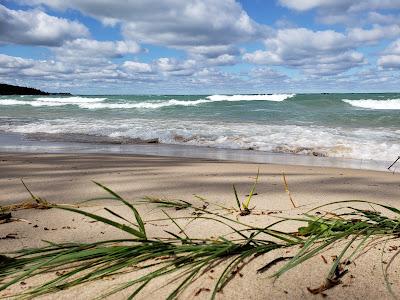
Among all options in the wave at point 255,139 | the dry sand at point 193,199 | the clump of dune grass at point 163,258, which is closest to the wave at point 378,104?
the wave at point 255,139

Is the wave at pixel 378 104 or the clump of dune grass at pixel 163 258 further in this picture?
the wave at pixel 378 104

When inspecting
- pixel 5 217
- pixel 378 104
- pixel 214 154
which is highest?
pixel 378 104

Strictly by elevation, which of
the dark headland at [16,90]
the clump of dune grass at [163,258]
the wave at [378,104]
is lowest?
the clump of dune grass at [163,258]

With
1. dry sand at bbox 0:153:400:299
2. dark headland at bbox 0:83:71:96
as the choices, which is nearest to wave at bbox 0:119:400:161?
dry sand at bbox 0:153:400:299

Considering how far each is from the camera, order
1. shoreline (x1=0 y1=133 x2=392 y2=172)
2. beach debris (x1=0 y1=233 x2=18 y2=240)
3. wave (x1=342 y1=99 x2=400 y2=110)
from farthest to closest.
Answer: wave (x1=342 y1=99 x2=400 y2=110) < shoreline (x1=0 y1=133 x2=392 y2=172) < beach debris (x1=0 y1=233 x2=18 y2=240)

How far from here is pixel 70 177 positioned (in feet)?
8.61

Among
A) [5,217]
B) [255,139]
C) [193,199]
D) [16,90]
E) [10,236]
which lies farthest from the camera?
[16,90]

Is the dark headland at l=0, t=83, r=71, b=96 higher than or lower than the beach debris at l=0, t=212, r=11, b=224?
higher

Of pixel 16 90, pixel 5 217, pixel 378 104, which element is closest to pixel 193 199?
pixel 5 217

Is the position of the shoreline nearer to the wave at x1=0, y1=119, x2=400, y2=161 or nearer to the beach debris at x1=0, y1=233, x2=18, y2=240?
the wave at x1=0, y1=119, x2=400, y2=161

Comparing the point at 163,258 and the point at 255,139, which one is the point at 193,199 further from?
the point at 255,139

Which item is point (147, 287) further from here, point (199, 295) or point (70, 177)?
point (70, 177)

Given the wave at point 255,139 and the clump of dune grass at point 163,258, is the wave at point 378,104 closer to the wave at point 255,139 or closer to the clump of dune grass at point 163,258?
the wave at point 255,139

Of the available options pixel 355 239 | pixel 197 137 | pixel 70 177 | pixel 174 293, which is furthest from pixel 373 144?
pixel 174 293
